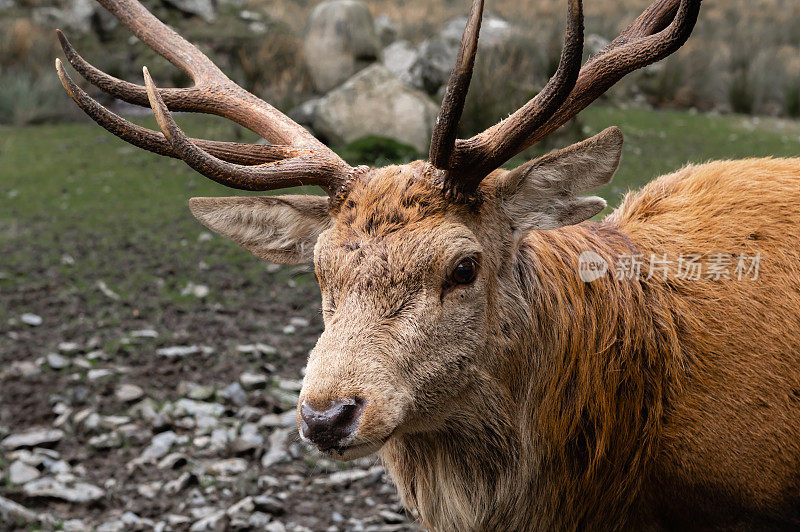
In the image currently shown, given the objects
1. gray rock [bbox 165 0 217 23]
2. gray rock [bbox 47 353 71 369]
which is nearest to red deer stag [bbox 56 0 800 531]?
gray rock [bbox 47 353 71 369]

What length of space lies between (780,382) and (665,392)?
1.31 ft

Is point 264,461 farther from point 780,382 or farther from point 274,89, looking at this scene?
point 274,89

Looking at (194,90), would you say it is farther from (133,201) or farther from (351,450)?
(133,201)

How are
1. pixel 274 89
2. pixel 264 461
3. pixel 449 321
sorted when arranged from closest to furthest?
pixel 449 321
pixel 264 461
pixel 274 89

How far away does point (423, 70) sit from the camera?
12.5 meters

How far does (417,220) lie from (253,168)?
23.2 inches

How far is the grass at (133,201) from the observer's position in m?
7.07

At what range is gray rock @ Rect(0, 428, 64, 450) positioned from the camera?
477 cm

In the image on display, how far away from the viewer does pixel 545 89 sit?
2.53 m

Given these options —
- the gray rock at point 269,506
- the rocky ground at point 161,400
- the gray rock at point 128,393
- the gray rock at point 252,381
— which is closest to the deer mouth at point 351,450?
the rocky ground at point 161,400

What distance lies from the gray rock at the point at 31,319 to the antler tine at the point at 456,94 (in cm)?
478

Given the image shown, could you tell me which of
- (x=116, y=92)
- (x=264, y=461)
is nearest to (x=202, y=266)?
(x=264, y=461)

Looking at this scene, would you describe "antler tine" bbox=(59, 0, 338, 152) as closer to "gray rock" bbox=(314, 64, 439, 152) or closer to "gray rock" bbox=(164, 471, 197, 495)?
"gray rock" bbox=(164, 471, 197, 495)

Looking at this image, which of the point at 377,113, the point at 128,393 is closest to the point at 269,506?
the point at 128,393
